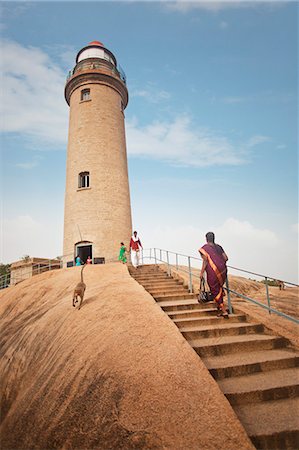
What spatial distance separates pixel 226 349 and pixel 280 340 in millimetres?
1098

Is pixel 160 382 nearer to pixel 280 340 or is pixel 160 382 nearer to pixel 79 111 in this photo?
pixel 280 340

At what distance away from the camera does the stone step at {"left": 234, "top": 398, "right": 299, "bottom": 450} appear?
263 centimetres

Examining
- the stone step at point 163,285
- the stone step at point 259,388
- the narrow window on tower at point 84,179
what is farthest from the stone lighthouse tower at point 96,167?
the stone step at point 259,388

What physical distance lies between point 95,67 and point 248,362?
20.2 m

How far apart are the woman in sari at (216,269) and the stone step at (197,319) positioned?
22 cm

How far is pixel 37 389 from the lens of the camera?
13.5ft

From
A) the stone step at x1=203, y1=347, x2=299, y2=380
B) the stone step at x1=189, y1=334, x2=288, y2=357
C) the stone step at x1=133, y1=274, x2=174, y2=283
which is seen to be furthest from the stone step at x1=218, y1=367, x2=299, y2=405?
the stone step at x1=133, y1=274, x2=174, y2=283

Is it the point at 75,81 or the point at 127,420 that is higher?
the point at 75,81

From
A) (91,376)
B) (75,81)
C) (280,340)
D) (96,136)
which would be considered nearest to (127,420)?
(91,376)

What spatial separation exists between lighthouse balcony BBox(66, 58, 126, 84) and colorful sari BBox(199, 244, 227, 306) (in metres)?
17.2

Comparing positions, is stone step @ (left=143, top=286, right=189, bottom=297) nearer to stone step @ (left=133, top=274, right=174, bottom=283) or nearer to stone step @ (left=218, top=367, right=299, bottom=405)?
stone step @ (left=133, top=274, right=174, bottom=283)

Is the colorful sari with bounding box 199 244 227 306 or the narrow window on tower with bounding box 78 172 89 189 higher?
the narrow window on tower with bounding box 78 172 89 189

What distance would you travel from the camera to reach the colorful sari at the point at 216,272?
19.0 ft

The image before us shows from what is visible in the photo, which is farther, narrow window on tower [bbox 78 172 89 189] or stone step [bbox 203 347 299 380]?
narrow window on tower [bbox 78 172 89 189]
